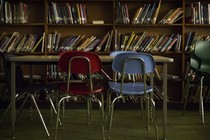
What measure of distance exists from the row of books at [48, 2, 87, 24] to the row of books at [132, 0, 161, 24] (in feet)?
2.52

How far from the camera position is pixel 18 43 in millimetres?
4098

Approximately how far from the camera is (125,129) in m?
Answer: 3.06

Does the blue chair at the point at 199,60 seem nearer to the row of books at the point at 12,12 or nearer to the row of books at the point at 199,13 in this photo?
the row of books at the point at 199,13

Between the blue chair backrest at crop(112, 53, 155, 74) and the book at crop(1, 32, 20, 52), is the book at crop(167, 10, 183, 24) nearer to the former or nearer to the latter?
the blue chair backrest at crop(112, 53, 155, 74)

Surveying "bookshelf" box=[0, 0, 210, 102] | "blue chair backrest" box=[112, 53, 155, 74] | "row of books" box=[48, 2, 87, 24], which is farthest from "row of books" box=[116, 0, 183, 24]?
"blue chair backrest" box=[112, 53, 155, 74]

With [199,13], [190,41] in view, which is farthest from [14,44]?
[199,13]

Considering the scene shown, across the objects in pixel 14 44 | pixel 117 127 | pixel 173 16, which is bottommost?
pixel 117 127

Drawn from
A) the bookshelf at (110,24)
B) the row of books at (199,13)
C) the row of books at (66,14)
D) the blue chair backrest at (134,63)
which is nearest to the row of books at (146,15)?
the bookshelf at (110,24)

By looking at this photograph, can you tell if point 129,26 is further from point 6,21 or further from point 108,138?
point 108,138

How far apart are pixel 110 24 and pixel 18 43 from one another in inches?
53.6

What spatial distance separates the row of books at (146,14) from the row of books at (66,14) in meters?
0.77

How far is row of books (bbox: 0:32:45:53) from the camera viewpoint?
160 inches

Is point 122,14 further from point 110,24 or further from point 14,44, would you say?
point 14,44

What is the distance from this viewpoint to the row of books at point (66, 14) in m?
4.07
